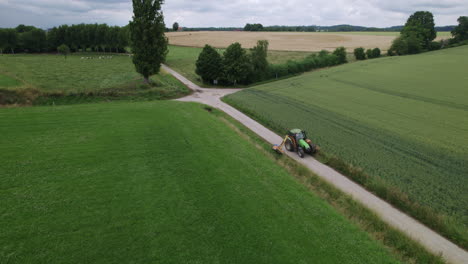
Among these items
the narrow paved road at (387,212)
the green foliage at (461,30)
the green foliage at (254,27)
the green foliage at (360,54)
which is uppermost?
the green foliage at (254,27)

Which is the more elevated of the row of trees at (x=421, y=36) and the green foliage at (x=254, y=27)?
the green foliage at (x=254, y=27)

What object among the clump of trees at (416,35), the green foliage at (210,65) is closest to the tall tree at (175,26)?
the clump of trees at (416,35)

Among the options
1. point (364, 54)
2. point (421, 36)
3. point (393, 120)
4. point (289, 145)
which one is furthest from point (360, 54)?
point (289, 145)

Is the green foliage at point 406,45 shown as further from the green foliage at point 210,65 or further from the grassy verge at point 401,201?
the grassy verge at point 401,201

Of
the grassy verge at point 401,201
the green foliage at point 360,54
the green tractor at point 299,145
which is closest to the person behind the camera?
the grassy verge at point 401,201

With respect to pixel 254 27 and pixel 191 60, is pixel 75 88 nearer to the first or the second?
pixel 191 60

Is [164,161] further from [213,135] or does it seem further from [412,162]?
[412,162]
